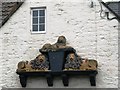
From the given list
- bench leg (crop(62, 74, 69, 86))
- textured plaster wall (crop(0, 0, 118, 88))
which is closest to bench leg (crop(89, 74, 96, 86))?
textured plaster wall (crop(0, 0, 118, 88))

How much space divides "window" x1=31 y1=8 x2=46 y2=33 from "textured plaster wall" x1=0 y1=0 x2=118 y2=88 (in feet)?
0.38

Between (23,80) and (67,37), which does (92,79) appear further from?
(23,80)

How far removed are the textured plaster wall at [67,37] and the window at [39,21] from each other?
12cm

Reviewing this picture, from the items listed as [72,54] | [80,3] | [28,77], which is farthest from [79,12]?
[28,77]

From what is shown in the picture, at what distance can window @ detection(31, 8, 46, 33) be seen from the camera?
13.6 metres

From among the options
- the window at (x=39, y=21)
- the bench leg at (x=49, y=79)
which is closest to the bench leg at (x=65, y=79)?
the bench leg at (x=49, y=79)

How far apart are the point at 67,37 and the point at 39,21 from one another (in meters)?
0.94

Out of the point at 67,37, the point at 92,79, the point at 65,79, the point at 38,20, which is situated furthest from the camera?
the point at 38,20

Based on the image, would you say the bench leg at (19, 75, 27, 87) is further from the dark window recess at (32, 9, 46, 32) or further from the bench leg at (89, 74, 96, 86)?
the bench leg at (89, 74, 96, 86)

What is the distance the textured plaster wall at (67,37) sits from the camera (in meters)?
12.9

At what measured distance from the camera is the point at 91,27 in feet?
43.4

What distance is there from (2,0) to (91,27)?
2.98 meters

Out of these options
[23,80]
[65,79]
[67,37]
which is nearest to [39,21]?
[67,37]

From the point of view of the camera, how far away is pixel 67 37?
13.3 metres
